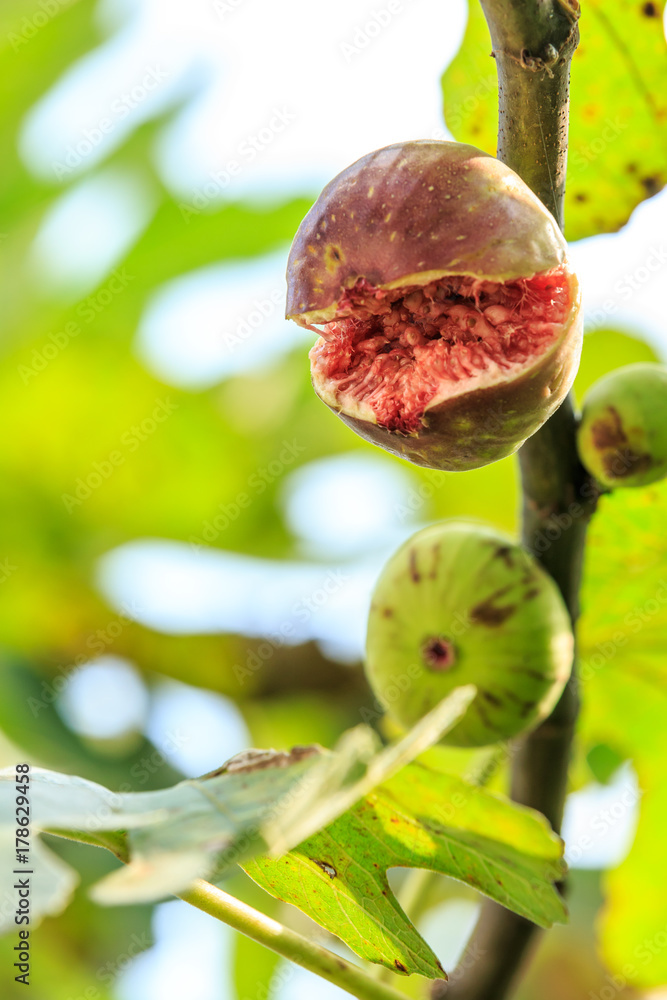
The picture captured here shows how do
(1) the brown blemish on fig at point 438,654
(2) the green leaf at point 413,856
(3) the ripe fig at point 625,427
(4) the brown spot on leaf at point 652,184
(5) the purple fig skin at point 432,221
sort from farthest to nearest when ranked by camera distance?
(4) the brown spot on leaf at point 652,184 < (1) the brown blemish on fig at point 438,654 < (3) the ripe fig at point 625,427 < (2) the green leaf at point 413,856 < (5) the purple fig skin at point 432,221

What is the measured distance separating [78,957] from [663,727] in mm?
1637

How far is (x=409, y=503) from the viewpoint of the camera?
270 centimetres

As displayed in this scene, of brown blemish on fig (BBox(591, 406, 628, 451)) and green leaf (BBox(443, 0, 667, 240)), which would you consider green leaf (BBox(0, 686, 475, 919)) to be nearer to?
brown blemish on fig (BBox(591, 406, 628, 451))

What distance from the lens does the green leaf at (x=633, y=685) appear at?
5.64 ft

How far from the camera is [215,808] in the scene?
81 cm

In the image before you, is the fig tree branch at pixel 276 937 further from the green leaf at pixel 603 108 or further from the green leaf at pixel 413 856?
the green leaf at pixel 603 108

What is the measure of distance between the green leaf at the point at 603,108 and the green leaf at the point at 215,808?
2.86 ft

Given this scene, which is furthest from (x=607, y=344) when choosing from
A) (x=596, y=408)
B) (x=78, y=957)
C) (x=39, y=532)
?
(x=78, y=957)

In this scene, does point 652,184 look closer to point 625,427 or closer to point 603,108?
point 603,108

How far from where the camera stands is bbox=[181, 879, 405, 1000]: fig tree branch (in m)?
0.98

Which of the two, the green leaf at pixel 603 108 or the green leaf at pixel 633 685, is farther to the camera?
the green leaf at pixel 633 685

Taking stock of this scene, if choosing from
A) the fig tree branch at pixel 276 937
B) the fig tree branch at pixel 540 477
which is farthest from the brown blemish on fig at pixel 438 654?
the fig tree branch at pixel 276 937

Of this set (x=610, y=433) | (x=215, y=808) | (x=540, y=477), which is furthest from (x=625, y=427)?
(x=215, y=808)

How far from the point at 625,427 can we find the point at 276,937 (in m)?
0.71
